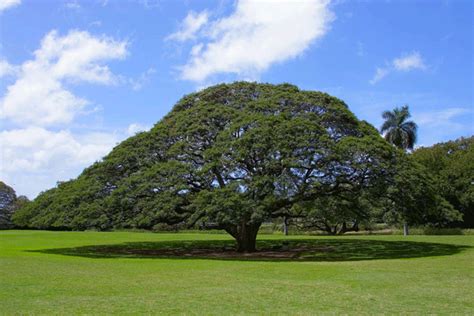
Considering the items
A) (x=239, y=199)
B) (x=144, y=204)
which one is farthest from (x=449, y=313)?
(x=144, y=204)

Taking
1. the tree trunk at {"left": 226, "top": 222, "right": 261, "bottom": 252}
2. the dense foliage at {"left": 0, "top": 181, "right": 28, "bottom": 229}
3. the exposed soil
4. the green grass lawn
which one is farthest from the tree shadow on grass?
the dense foliage at {"left": 0, "top": 181, "right": 28, "bottom": 229}

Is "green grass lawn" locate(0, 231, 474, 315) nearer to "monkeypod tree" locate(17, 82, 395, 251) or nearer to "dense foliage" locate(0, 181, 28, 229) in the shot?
"monkeypod tree" locate(17, 82, 395, 251)

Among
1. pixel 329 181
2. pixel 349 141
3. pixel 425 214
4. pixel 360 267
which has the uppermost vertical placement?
pixel 349 141

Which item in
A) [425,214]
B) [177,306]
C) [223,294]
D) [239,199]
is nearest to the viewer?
[177,306]

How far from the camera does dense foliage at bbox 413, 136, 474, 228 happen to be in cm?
5141

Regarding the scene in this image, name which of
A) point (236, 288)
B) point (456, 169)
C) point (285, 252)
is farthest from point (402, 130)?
point (236, 288)

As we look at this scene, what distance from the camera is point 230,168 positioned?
23.5 m

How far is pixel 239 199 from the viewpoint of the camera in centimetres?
2173

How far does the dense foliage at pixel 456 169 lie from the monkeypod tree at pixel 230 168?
89.0 ft

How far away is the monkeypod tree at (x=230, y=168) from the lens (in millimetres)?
22734

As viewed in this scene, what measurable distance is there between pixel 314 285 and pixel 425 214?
14694mm

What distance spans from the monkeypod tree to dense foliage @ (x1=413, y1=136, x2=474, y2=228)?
27125mm

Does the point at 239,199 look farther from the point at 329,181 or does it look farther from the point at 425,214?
the point at 425,214

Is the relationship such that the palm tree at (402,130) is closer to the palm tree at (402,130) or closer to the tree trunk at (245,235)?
the palm tree at (402,130)
